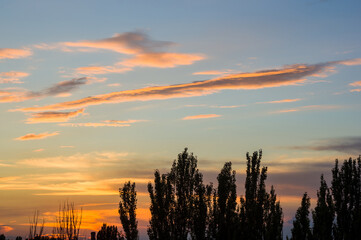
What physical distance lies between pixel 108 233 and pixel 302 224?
19.8 m

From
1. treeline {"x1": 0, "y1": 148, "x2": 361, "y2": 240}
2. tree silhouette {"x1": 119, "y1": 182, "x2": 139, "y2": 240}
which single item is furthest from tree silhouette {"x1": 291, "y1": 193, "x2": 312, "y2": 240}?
tree silhouette {"x1": 119, "y1": 182, "x2": 139, "y2": 240}

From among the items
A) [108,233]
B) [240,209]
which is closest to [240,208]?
[240,209]

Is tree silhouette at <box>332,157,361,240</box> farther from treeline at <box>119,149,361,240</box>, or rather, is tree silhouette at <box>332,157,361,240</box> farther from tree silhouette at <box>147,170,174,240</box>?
tree silhouette at <box>147,170,174,240</box>

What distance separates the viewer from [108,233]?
48438 mm

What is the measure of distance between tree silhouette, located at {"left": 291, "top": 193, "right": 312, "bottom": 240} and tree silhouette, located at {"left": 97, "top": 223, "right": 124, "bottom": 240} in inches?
726

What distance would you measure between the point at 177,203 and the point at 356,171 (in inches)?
645

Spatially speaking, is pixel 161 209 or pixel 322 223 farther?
pixel 161 209

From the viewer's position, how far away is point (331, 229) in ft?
121

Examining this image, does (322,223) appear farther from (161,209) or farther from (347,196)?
(161,209)

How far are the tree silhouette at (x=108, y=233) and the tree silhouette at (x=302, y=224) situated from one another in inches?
726

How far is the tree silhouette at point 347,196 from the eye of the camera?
40634 millimetres

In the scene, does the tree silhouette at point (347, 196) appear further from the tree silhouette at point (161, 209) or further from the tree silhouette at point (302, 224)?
the tree silhouette at point (161, 209)

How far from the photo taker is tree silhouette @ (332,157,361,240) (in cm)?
4063

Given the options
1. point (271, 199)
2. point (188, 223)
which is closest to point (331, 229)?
point (271, 199)
